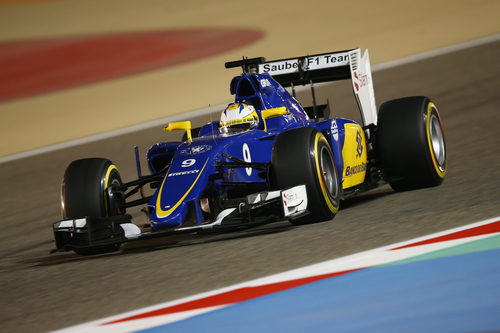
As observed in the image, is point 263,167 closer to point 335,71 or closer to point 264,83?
point 264,83

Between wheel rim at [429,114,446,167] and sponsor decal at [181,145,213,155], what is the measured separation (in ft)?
8.77

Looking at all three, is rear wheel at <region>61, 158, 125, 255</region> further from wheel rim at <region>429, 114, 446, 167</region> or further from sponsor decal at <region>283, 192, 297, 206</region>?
wheel rim at <region>429, 114, 446, 167</region>

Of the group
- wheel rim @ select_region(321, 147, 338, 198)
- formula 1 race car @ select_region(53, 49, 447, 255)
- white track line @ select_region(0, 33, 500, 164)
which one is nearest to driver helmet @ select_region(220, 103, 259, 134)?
formula 1 race car @ select_region(53, 49, 447, 255)

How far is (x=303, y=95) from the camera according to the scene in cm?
1944

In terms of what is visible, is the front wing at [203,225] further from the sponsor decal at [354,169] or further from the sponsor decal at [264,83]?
the sponsor decal at [264,83]

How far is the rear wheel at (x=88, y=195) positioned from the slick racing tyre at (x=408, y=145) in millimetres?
2792

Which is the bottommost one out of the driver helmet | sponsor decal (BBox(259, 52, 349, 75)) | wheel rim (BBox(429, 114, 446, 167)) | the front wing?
the front wing

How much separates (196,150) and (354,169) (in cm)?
177

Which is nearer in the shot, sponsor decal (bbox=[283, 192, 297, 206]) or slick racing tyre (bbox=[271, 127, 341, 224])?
sponsor decal (bbox=[283, 192, 297, 206])

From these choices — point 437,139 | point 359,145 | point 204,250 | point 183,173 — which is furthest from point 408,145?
point 204,250

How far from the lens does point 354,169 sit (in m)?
8.76

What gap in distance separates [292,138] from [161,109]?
12832 mm

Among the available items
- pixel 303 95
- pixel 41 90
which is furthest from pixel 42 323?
pixel 41 90

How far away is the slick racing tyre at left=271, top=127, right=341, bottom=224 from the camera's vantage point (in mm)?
7348
